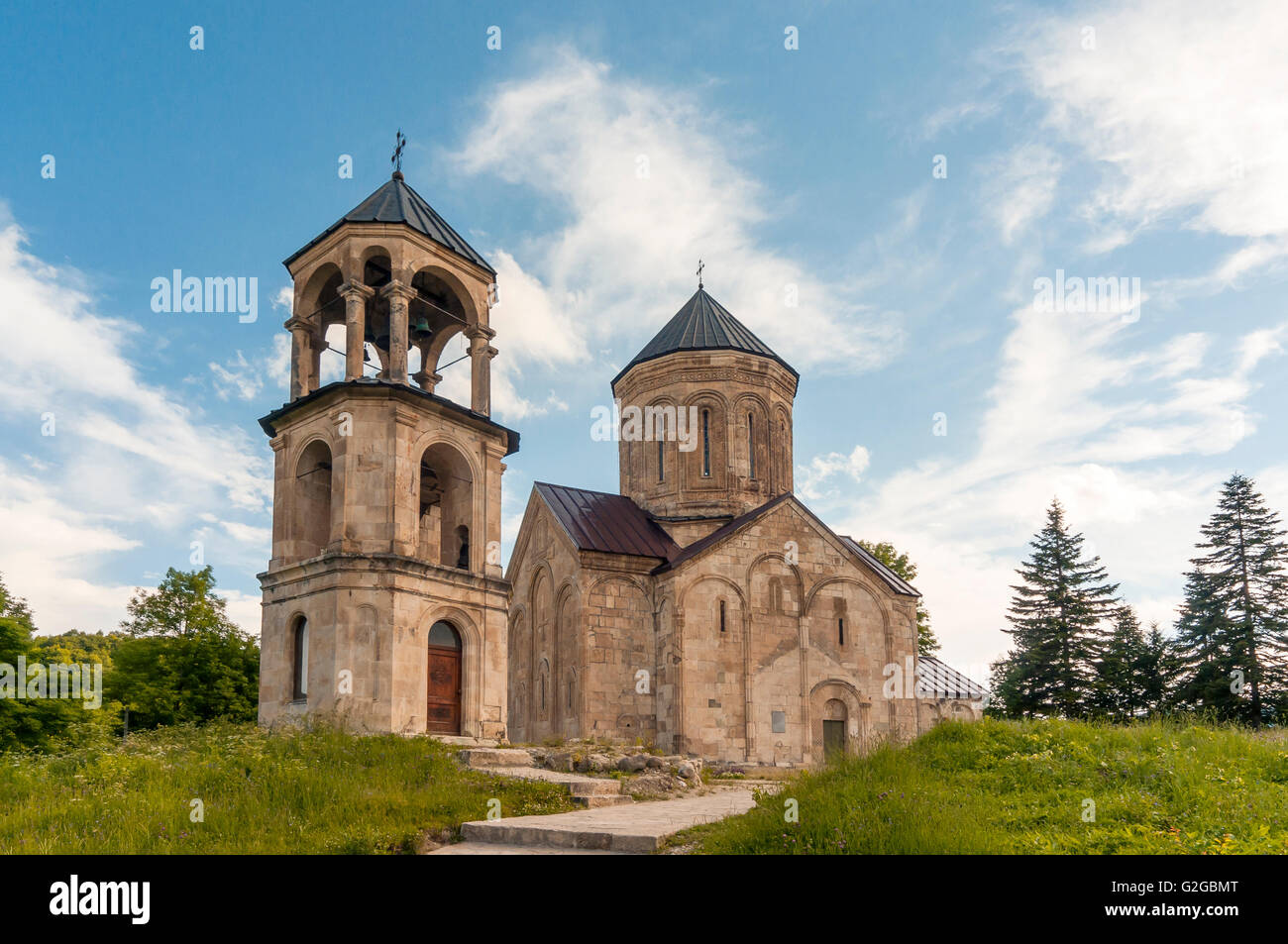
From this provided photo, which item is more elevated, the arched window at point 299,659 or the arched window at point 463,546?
the arched window at point 463,546

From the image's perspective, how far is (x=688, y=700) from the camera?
21.8 meters

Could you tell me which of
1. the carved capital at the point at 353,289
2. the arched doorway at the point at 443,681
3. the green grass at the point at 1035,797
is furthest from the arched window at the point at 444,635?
the green grass at the point at 1035,797

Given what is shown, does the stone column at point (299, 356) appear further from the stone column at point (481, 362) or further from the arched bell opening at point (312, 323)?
the stone column at point (481, 362)

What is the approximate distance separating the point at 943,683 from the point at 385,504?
20.0 metres

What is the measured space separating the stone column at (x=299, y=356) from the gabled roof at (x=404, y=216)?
1.30 m

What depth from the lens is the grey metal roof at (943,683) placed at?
28.9 metres

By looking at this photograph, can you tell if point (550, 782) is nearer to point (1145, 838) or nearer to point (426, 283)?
point (1145, 838)

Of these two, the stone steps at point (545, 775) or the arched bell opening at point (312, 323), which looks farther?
the arched bell opening at point (312, 323)

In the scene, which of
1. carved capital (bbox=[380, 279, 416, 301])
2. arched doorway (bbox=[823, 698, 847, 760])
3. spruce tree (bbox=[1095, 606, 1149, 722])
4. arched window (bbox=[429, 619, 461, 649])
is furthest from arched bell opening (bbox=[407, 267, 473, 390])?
spruce tree (bbox=[1095, 606, 1149, 722])

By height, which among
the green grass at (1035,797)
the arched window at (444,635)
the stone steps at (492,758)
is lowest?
the stone steps at (492,758)

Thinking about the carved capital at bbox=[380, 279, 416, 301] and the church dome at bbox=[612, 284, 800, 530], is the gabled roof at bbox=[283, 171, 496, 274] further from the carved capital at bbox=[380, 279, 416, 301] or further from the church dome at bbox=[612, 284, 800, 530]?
the church dome at bbox=[612, 284, 800, 530]

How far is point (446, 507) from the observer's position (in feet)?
59.3

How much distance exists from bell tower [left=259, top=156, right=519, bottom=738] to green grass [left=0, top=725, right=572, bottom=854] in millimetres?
2363

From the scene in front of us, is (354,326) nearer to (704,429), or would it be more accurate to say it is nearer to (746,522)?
(746,522)
